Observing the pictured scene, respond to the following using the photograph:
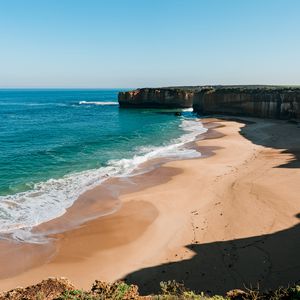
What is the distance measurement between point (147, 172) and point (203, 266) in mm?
14185

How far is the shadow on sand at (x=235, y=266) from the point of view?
37.8 ft

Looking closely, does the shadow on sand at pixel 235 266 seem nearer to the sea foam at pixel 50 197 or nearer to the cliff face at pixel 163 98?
the sea foam at pixel 50 197

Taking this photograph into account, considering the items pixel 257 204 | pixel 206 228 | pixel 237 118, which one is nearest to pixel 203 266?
pixel 206 228

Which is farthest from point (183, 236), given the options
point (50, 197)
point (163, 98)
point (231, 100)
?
point (163, 98)

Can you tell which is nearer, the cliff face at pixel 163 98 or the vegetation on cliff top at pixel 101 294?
the vegetation on cliff top at pixel 101 294

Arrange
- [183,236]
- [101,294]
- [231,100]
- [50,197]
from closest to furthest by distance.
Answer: [101,294] → [183,236] → [50,197] → [231,100]

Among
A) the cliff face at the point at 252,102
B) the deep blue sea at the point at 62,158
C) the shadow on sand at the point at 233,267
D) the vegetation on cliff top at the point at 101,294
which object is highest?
the cliff face at the point at 252,102

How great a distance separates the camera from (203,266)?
12609mm

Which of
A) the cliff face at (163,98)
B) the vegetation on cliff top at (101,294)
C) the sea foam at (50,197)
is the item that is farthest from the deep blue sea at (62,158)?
the cliff face at (163,98)

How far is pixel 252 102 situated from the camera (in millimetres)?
59875

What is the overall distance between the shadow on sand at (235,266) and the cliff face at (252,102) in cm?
4143

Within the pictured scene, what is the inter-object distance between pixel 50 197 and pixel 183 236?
8.95 m

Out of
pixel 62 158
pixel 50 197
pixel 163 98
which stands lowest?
pixel 50 197

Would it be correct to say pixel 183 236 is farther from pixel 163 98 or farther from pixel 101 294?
pixel 163 98
